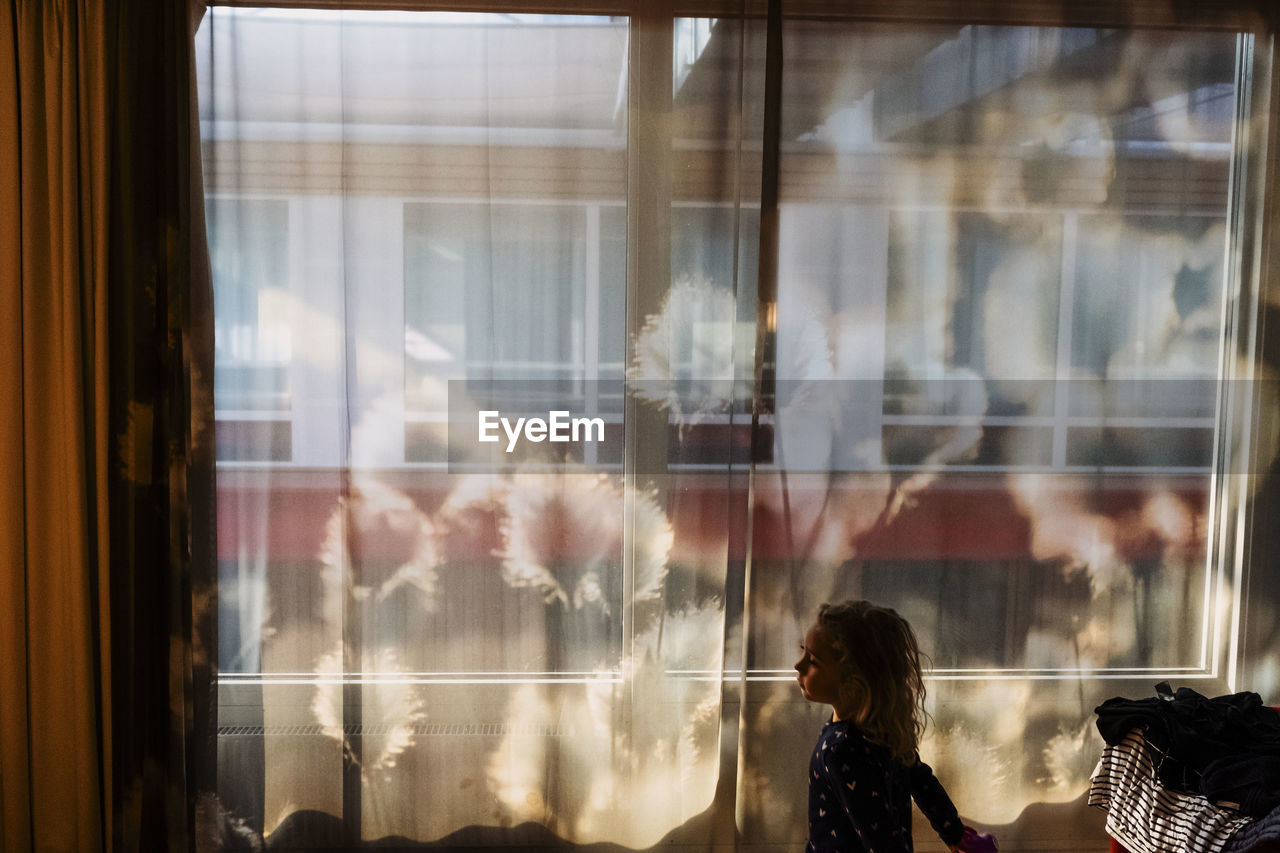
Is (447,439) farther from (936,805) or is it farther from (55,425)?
(936,805)

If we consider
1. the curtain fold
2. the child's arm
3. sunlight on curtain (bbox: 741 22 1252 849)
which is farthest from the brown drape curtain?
the child's arm

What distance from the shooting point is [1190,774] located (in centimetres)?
194

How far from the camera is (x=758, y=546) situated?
240cm

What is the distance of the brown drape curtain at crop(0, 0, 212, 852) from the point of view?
7.15 feet

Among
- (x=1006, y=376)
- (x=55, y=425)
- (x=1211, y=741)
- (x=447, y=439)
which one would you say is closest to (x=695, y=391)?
(x=447, y=439)

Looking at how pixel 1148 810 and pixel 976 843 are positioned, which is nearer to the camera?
pixel 976 843

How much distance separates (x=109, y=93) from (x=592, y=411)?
1.43m

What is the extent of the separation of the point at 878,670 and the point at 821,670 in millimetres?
104

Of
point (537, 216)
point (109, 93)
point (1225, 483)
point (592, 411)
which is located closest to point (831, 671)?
point (592, 411)

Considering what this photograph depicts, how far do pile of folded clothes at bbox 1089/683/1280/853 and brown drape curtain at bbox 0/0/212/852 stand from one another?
7.39 feet

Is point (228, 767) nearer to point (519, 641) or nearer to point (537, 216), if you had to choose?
point (519, 641)

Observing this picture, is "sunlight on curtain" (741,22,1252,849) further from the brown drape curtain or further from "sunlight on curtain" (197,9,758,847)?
the brown drape curtain

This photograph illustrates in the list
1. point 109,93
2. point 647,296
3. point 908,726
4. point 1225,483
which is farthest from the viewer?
point 1225,483

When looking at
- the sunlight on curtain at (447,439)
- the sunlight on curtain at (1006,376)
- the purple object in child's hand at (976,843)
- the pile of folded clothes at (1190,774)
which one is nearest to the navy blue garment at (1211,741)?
the pile of folded clothes at (1190,774)
